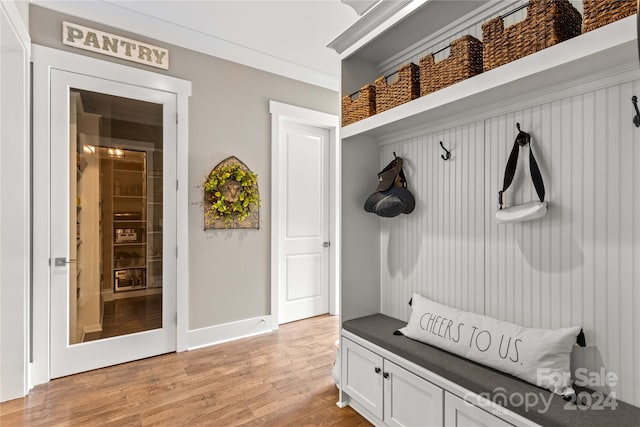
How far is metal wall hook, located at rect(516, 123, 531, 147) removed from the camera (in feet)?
5.00

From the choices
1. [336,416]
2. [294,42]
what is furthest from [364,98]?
[336,416]

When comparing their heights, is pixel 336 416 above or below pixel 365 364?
below

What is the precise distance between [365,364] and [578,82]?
176 centimetres

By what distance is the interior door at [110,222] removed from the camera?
100 inches

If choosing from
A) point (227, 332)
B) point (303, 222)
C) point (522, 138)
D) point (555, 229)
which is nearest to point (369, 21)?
point (522, 138)

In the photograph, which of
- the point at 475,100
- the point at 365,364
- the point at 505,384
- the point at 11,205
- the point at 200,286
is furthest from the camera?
the point at 200,286

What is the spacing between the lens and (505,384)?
133cm

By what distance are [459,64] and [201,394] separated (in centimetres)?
258

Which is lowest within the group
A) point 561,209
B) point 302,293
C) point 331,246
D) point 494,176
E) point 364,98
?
point 302,293

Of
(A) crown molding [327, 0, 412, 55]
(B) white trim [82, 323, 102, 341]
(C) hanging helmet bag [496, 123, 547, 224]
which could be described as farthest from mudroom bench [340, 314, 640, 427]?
(B) white trim [82, 323, 102, 341]

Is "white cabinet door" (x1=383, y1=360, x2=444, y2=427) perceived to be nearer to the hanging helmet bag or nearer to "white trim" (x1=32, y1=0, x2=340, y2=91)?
the hanging helmet bag

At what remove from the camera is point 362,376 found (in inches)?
77.8

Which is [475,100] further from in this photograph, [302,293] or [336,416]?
[302,293]

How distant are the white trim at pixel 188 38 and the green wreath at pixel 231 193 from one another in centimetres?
115
